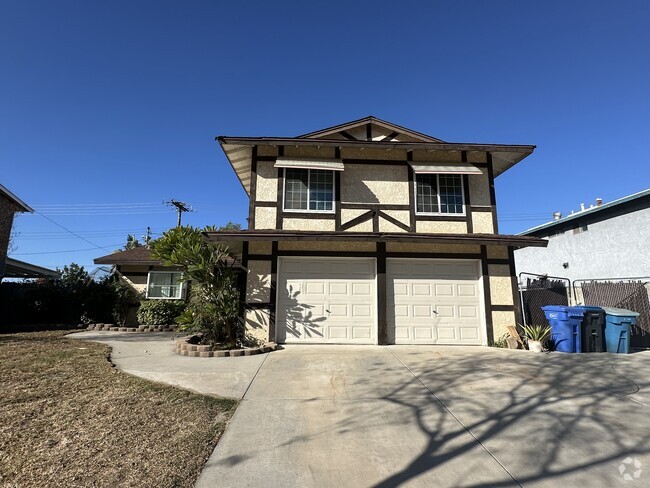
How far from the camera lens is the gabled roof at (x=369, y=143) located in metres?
10.6

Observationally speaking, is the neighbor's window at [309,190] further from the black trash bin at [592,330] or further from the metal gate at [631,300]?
the metal gate at [631,300]

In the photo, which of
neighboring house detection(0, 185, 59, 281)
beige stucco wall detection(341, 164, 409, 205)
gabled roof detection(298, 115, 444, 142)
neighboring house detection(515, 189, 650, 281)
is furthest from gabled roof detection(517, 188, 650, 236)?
neighboring house detection(0, 185, 59, 281)

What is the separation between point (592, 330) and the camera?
888 cm

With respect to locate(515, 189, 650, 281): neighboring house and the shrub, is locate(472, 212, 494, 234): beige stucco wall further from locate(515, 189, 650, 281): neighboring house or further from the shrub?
the shrub

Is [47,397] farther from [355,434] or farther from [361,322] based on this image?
[361,322]

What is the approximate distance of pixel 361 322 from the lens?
9.84 m

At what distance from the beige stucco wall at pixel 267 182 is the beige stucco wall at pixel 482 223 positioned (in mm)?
6022

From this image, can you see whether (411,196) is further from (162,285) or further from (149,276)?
(149,276)

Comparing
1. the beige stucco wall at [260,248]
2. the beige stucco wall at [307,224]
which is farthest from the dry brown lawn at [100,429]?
the beige stucco wall at [307,224]

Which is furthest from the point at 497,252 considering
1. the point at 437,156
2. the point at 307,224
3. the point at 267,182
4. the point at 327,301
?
the point at 267,182

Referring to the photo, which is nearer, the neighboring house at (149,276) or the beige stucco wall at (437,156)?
the beige stucco wall at (437,156)

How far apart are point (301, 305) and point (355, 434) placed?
19.8 feet

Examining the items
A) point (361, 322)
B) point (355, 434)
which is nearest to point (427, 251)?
point (361, 322)

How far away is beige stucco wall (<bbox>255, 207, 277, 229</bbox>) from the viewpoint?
34.4 feet
